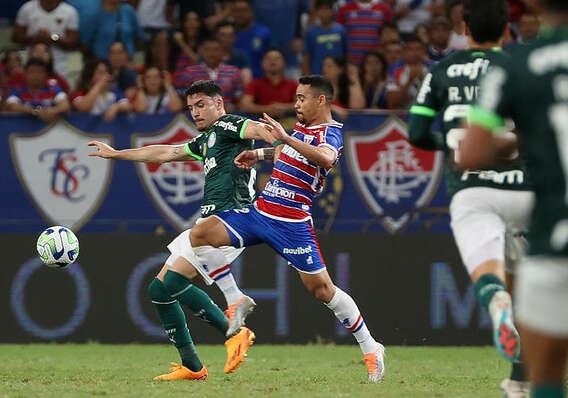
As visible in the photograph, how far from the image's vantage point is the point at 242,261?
545 inches

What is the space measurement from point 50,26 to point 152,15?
153cm

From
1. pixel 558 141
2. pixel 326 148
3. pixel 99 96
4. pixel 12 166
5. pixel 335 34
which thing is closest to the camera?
pixel 558 141

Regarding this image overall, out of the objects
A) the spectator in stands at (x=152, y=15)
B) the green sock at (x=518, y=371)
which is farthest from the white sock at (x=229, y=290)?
the spectator in stands at (x=152, y=15)

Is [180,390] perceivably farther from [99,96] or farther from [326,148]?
[99,96]

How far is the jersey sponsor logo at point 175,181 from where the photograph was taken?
13.7 meters

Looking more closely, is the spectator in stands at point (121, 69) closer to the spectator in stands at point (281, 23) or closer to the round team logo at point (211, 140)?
the spectator in stands at point (281, 23)

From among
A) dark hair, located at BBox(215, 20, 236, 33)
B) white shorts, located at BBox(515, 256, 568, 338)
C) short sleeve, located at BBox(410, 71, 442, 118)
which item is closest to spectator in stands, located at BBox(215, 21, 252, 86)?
dark hair, located at BBox(215, 20, 236, 33)

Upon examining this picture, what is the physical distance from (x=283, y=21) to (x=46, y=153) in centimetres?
466

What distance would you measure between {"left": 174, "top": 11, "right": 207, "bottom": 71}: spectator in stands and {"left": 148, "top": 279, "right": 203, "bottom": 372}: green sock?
6.62 meters

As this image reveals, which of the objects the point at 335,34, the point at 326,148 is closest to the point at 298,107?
the point at 326,148

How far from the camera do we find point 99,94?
1459 centimetres

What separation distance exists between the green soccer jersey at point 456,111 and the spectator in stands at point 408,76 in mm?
7930

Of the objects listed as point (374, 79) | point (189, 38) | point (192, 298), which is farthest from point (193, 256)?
point (189, 38)

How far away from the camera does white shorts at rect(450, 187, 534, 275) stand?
6512 millimetres
